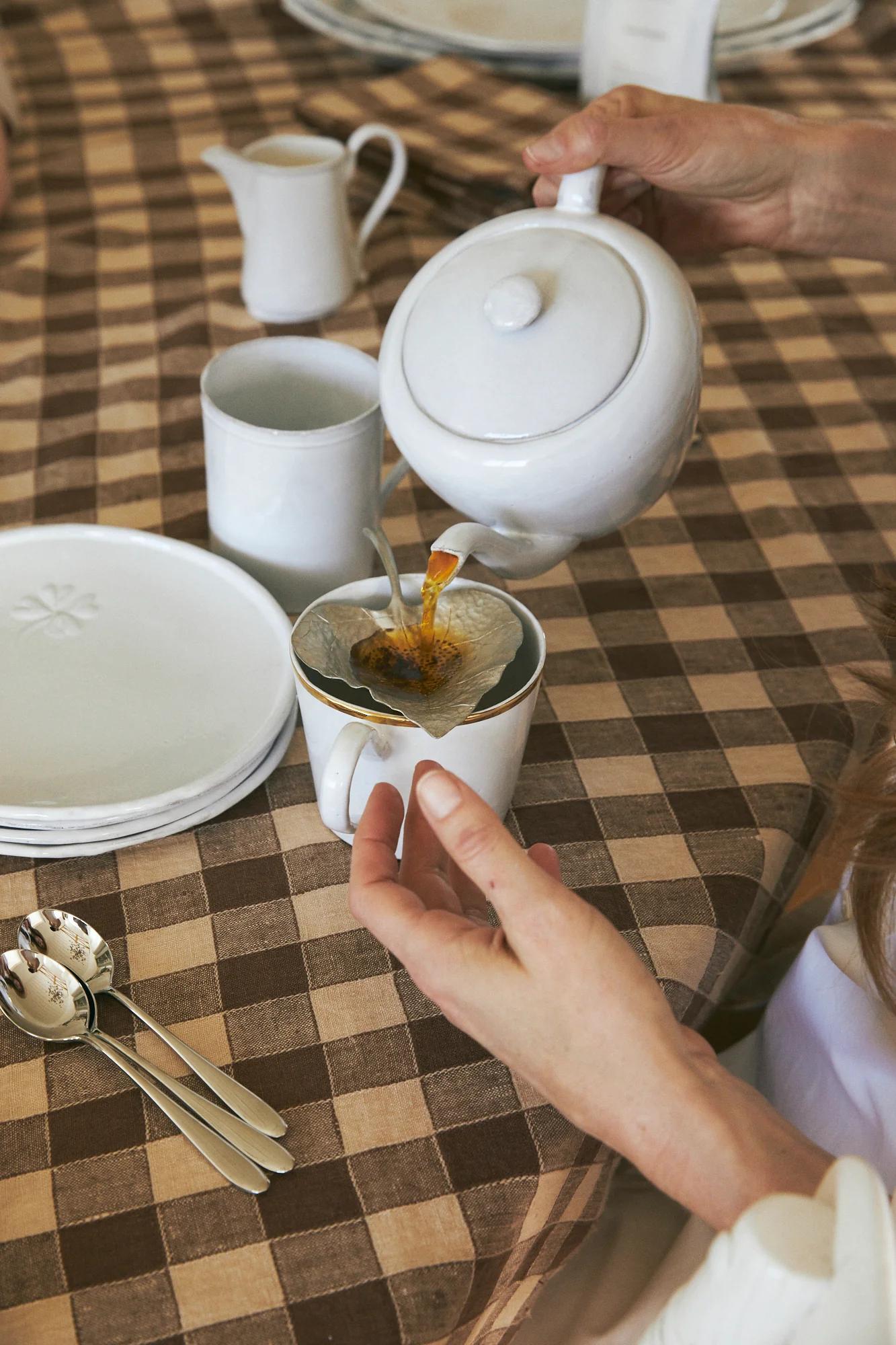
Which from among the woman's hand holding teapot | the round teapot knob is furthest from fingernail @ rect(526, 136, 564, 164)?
the round teapot knob

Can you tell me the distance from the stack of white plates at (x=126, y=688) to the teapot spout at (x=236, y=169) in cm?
32

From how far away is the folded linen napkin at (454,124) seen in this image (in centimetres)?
91

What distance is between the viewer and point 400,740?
46 centimetres

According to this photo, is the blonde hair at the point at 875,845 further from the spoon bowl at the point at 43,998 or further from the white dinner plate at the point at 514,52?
the white dinner plate at the point at 514,52

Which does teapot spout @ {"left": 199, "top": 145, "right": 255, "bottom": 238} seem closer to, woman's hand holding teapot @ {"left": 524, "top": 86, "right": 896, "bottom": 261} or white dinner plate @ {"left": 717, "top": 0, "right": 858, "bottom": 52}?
woman's hand holding teapot @ {"left": 524, "top": 86, "right": 896, "bottom": 261}

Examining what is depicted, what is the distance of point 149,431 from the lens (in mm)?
763

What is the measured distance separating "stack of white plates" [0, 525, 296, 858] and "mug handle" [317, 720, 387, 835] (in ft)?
0.24

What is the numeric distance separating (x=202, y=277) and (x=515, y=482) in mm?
530

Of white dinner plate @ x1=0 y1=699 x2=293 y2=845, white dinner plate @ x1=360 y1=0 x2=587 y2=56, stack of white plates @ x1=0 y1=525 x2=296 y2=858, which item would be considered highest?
white dinner plate @ x1=360 y1=0 x2=587 y2=56

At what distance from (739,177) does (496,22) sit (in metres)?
0.58

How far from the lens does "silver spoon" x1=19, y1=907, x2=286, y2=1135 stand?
0.43m

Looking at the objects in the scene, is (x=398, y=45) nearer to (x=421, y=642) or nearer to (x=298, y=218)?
(x=298, y=218)

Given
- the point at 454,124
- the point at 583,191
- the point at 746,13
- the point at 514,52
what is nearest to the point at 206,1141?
the point at 583,191

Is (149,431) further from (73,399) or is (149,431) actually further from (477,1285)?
(477,1285)
